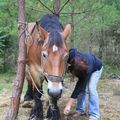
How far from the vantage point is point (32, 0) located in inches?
325

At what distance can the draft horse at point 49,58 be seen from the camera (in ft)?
13.2

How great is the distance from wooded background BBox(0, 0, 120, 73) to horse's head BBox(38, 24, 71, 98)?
A: 2073 mm

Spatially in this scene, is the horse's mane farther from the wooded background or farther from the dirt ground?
the wooded background

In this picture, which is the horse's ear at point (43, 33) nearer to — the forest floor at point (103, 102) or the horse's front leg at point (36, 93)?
the horse's front leg at point (36, 93)

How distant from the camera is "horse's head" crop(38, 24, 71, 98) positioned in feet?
13.1

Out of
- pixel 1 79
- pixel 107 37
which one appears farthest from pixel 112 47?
pixel 1 79

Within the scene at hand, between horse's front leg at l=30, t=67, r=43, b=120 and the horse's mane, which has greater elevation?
the horse's mane

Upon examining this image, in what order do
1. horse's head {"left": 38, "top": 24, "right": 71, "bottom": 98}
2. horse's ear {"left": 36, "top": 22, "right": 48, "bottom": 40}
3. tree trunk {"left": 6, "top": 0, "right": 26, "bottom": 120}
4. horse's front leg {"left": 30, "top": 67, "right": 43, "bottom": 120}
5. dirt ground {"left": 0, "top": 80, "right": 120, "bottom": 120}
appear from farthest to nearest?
dirt ground {"left": 0, "top": 80, "right": 120, "bottom": 120} < horse's front leg {"left": 30, "top": 67, "right": 43, "bottom": 120} < tree trunk {"left": 6, "top": 0, "right": 26, "bottom": 120} < horse's ear {"left": 36, "top": 22, "right": 48, "bottom": 40} < horse's head {"left": 38, "top": 24, "right": 71, "bottom": 98}

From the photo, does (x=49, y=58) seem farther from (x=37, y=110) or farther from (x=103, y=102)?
(x=103, y=102)

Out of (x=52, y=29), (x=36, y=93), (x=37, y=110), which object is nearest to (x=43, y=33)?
(x=52, y=29)

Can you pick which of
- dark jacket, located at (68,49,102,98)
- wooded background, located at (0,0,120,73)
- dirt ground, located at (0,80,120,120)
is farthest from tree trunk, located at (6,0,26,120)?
wooded background, located at (0,0,120,73)

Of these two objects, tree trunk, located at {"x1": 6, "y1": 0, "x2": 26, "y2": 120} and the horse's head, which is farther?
tree trunk, located at {"x1": 6, "y1": 0, "x2": 26, "y2": 120}

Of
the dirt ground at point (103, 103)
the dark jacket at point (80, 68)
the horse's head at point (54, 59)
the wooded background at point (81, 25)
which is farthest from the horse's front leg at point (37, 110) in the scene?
the wooded background at point (81, 25)

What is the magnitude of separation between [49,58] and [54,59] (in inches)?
2.9
